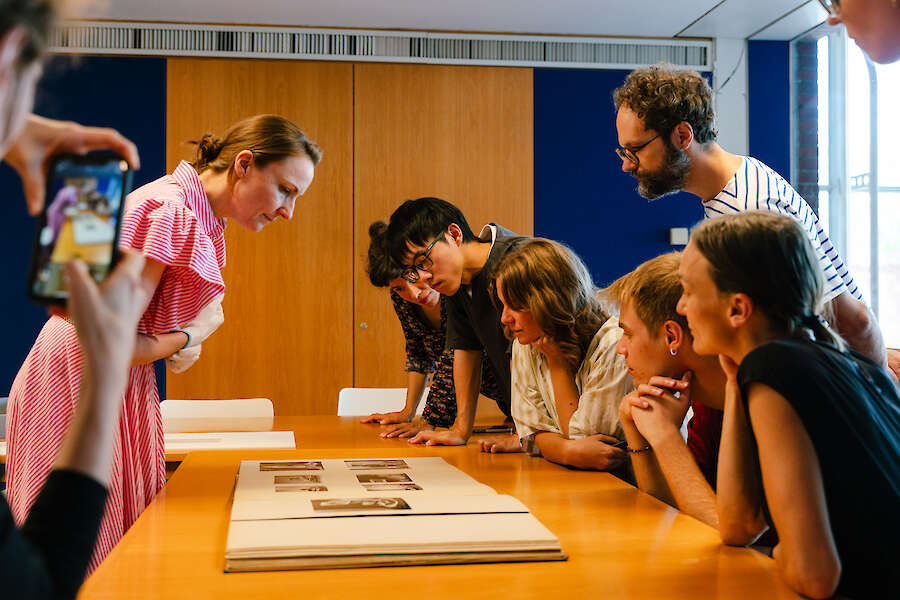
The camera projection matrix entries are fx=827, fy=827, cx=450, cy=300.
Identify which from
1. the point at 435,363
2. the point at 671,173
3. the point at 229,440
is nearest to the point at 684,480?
the point at 671,173

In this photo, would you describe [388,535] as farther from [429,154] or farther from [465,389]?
[429,154]

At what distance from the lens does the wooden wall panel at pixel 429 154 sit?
480 cm

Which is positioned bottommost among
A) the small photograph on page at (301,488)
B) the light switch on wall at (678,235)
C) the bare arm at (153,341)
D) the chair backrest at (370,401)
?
the chair backrest at (370,401)

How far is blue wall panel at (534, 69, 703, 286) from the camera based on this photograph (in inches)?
197

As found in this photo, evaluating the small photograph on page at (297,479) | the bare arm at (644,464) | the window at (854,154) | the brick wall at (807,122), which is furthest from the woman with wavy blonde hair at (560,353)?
the brick wall at (807,122)

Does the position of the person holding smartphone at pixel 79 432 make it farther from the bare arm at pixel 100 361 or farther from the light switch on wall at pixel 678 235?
the light switch on wall at pixel 678 235

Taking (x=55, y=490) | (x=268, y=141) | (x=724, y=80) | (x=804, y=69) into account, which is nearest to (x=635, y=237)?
(x=724, y=80)

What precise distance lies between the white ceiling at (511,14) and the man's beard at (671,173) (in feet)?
7.92

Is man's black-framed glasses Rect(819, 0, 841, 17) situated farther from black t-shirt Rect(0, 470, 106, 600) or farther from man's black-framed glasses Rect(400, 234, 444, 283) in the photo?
man's black-framed glasses Rect(400, 234, 444, 283)

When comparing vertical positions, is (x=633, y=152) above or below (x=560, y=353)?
above

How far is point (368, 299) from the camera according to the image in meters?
4.80

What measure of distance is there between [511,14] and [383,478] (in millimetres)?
3551

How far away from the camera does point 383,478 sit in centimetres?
157

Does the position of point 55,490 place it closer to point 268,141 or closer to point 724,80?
point 268,141
